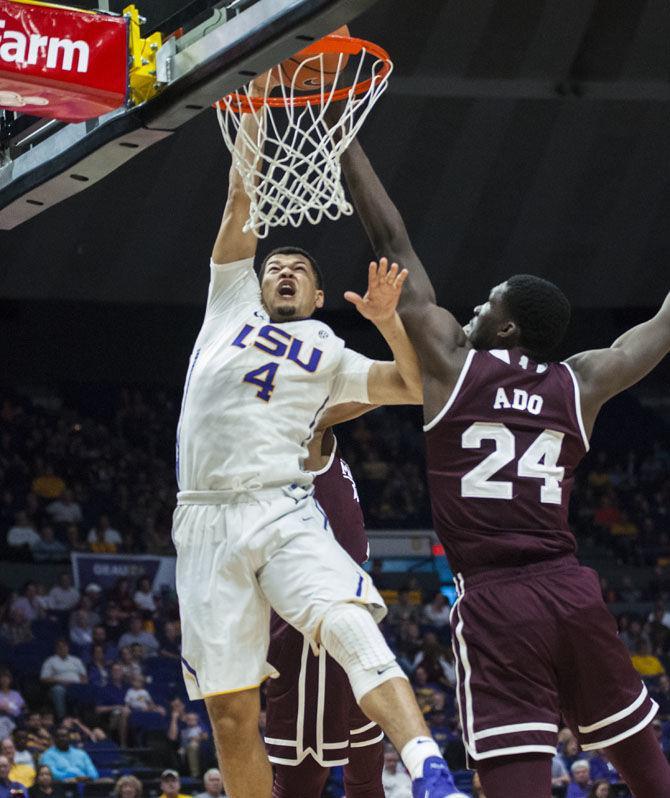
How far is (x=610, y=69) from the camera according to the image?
58.0 feet

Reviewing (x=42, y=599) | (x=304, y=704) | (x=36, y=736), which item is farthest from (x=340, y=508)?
(x=42, y=599)

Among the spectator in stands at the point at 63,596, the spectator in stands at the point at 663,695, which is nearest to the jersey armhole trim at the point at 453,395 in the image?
the spectator in stands at the point at 63,596

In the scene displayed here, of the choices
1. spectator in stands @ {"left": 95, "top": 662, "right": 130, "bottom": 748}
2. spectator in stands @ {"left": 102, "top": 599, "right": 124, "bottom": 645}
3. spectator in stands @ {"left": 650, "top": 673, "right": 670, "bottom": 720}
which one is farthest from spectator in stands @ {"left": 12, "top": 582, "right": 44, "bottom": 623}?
spectator in stands @ {"left": 650, "top": 673, "right": 670, "bottom": 720}

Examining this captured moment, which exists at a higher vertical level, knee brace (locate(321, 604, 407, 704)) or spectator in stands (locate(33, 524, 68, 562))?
knee brace (locate(321, 604, 407, 704))

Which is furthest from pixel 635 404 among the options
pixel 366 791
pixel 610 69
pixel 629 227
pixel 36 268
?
pixel 366 791

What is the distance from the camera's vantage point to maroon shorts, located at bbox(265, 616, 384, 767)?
5.96 meters

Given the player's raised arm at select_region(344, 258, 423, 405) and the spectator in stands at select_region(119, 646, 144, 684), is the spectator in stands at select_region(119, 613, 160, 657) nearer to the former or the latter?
the spectator in stands at select_region(119, 646, 144, 684)

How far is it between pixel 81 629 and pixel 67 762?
3.47 meters

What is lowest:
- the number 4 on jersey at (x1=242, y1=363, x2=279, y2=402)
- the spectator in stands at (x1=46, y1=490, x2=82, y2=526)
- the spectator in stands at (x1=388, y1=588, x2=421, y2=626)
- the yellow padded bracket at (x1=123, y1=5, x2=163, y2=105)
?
the spectator in stands at (x1=388, y1=588, x2=421, y2=626)

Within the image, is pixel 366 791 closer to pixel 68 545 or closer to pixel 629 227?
pixel 68 545

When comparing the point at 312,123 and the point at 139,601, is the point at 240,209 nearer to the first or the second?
the point at 312,123

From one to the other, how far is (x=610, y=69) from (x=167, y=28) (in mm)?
13335

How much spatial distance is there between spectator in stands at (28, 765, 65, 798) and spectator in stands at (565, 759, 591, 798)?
4.77m

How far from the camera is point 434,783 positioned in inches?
174
